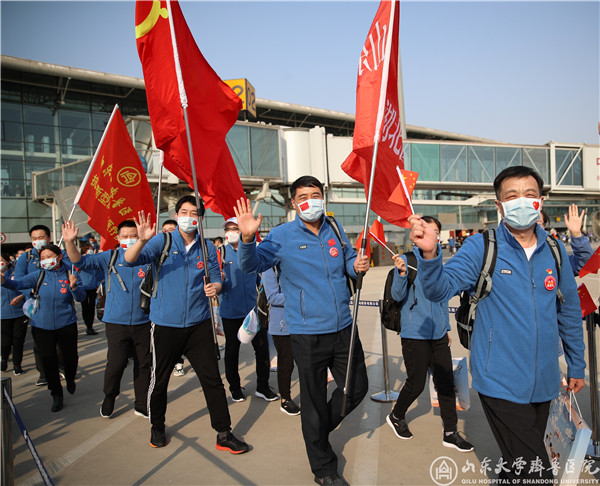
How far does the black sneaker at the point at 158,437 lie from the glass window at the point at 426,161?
23.9m

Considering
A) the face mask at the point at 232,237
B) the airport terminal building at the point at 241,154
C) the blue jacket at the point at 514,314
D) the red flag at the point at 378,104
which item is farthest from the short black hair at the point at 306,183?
the airport terminal building at the point at 241,154

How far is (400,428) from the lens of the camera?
398 cm

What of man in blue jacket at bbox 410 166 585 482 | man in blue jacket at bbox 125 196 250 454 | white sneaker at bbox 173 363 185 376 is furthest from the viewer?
white sneaker at bbox 173 363 185 376

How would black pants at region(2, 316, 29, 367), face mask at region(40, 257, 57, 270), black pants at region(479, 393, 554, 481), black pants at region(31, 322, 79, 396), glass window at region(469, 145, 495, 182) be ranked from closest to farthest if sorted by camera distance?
black pants at region(479, 393, 554, 481)
black pants at region(31, 322, 79, 396)
face mask at region(40, 257, 57, 270)
black pants at region(2, 316, 29, 367)
glass window at region(469, 145, 495, 182)

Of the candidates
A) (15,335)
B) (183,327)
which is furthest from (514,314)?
(15,335)

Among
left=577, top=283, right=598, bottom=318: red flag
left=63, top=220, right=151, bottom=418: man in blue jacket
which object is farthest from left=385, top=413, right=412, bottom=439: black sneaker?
left=63, top=220, right=151, bottom=418: man in blue jacket

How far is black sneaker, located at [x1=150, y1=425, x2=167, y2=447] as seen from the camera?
13.0 ft

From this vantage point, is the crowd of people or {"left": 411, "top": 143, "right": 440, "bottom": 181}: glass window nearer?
the crowd of people

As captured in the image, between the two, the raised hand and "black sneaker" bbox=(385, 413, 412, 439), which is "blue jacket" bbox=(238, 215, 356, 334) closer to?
the raised hand

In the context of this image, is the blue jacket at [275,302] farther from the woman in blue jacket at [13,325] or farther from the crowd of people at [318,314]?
the woman in blue jacket at [13,325]

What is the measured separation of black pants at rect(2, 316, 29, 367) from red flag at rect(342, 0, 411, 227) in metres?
6.42

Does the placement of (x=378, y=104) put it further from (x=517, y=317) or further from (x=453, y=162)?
(x=453, y=162)

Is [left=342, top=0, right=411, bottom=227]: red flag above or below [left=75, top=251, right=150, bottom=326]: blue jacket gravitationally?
above

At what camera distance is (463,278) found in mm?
2465
